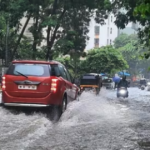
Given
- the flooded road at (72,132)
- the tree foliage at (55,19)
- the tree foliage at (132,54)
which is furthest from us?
the tree foliage at (132,54)

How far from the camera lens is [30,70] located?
1059 centimetres

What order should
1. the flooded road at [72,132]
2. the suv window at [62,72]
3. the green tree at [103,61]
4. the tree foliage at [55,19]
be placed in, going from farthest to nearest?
the green tree at [103,61], the tree foliage at [55,19], the suv window at [62,72], the flooded road at [72,132]

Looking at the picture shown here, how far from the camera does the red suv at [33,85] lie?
10.4m

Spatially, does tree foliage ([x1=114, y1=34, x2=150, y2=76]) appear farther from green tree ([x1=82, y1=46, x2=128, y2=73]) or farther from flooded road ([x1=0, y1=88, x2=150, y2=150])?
flooded road ([x1=0, y1=88, x2=150, y2=150])

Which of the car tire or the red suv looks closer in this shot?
the red suv

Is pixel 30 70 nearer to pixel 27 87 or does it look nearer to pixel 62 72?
pixel 27 87

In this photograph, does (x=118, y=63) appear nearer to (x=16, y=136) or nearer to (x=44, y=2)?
(x=44, y=2)

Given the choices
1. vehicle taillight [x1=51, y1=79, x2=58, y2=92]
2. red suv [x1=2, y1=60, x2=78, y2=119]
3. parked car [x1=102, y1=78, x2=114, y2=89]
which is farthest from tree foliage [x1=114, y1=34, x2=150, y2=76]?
vehicle taillight [x1=51, y1=79, x2=58, y2=92]

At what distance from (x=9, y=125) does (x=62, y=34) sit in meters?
21.5

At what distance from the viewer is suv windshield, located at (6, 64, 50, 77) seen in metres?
10.5

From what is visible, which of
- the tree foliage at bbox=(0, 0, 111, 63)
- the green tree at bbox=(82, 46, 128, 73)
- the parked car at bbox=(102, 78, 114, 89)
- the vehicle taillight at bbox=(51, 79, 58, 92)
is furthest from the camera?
the green tree at bbox=(82, 46, 128, 73)

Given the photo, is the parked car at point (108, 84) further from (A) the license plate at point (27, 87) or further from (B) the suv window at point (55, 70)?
(A) the license plate at point (27, 87)

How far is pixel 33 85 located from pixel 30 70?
1.48ft

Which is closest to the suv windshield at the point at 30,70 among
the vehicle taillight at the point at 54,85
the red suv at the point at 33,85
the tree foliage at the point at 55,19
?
the red suv at the point at 33,85
